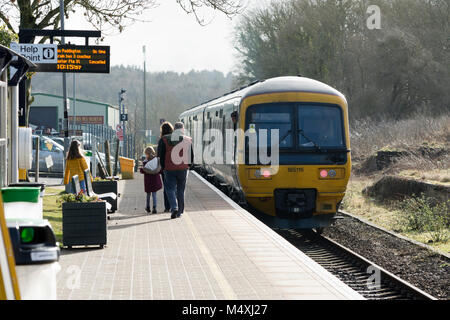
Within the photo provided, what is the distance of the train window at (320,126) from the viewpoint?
1406 centimetres

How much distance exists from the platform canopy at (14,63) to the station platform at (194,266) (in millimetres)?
2361

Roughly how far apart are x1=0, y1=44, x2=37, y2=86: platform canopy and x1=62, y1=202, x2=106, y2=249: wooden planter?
1876 millimetres

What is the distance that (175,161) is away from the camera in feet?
42.7

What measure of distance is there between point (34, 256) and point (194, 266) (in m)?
4.02

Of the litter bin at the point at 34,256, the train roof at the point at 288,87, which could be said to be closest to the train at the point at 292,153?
the train roof at the point at 288,87

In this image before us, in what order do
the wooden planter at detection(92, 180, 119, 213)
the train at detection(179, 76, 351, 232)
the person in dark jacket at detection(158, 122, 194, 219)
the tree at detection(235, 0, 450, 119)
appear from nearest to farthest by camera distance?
the person in dark jacket at detection(158, 122, 194, 219)
the train at detection(179, 76, 351, 232)
the wooden planter at detection(92, 180, 119, 213)
the tree at detection(235, 0, 450, 119)

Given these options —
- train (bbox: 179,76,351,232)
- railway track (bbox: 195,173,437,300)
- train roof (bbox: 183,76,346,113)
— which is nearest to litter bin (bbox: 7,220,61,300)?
railway track (bbox: 195,173,437,300)

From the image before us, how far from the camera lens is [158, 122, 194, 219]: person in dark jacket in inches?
512

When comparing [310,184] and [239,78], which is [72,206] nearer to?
[310,184]

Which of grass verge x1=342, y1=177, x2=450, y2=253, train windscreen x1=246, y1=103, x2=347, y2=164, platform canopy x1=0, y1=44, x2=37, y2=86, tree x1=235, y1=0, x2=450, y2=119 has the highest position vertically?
tree x1=235, y1=0, x2=450, y2=119

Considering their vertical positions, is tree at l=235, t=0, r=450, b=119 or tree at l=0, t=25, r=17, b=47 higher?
tree at l=235, t=0, r=450, b=119

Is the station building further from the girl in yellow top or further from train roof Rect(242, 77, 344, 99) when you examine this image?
the girl in yellow top
